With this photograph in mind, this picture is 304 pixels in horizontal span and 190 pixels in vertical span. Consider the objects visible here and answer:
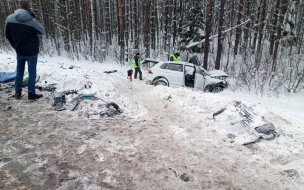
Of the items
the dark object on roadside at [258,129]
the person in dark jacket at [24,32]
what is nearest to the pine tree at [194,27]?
the dark object on roadside at [258,129]

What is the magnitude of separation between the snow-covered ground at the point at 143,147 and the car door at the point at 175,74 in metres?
4.58

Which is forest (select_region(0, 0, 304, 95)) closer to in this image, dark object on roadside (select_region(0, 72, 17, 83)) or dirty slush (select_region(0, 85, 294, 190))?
dirty slush (select_region(0, 85, 294, 190))

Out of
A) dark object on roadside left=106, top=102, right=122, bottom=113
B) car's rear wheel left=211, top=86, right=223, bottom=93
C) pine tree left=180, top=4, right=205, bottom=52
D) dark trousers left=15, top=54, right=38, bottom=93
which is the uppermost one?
pine tree left=180, top=4, right=205, bottom=52

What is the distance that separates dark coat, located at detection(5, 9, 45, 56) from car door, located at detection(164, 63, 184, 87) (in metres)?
6.60

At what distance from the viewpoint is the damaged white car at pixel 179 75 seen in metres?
11.0

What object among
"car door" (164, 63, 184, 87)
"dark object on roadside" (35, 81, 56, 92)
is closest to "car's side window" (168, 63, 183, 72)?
"car door" (164, 63, 184, 87)

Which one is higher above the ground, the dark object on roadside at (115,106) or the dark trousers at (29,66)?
the dark trousers at (29,66)

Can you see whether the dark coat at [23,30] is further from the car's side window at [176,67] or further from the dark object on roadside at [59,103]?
the car's side window at [176,67]

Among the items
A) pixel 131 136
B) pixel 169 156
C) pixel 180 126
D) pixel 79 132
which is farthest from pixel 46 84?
pixel 169 156

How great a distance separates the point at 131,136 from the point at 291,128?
342 centimetres

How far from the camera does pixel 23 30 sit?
5402 mm

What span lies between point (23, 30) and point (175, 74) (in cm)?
706

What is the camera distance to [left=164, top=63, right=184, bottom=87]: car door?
1102cm

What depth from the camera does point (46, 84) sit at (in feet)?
24.4
